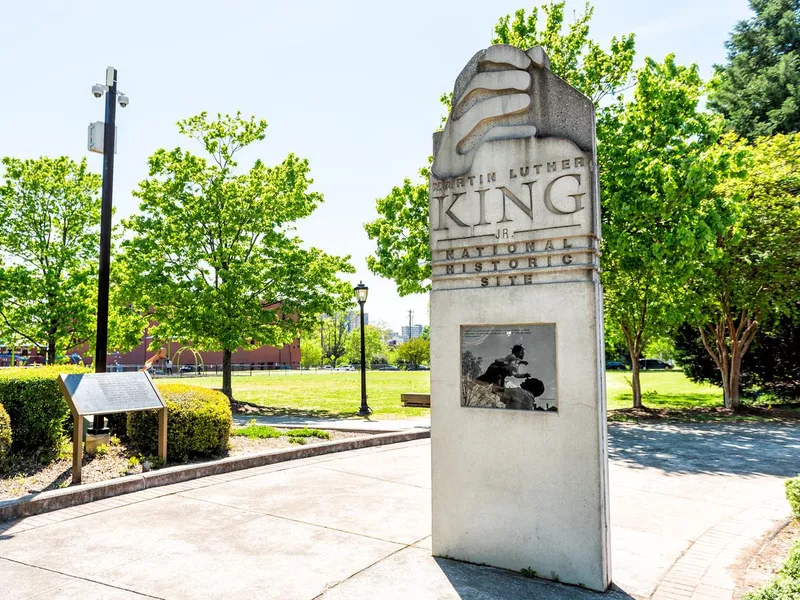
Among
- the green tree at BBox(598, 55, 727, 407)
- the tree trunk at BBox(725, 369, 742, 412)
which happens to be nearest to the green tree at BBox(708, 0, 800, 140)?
the tree trunk at BBox(725, 369, 742, 412)

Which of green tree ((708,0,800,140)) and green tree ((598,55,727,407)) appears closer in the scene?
green tree ((598,55,727,407))

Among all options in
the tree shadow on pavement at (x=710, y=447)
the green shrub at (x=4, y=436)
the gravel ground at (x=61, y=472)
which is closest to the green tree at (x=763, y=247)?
the tree shadow on pavement at (x=710, y=447)

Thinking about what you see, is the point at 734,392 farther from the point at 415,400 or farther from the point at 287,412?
the point at 287,412

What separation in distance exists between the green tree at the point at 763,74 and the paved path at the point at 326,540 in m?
24.1

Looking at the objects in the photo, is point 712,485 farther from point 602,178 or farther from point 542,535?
point 602,178

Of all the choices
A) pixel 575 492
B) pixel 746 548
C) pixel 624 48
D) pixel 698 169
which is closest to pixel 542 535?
pixel 575 492

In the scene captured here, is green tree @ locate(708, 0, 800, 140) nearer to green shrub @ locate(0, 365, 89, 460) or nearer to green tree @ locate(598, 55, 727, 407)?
green tree @ locate(598, 55, 727, 407)

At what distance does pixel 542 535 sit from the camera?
474 cm

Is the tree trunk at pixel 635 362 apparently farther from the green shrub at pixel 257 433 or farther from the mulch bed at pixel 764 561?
the mulch bed at pixel 764 561

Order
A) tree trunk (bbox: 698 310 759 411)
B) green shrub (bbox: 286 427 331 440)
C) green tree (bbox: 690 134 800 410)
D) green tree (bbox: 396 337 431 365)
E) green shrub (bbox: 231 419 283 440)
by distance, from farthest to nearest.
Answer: green tree (bbox: 396 337 431 365) < tree trunk (bbox: 698 310 759 411) < green tree (bbox: 690 134 800 410) < green shrub (bbox: 286 427 331 440) < green shrub (bbox: 231 419 283 440)

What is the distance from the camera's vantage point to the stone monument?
4641 mm

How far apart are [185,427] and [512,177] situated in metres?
6.28

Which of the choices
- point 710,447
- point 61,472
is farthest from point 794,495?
point 61,472

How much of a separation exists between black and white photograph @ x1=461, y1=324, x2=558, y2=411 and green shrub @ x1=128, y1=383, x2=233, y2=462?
5197 millimetres
